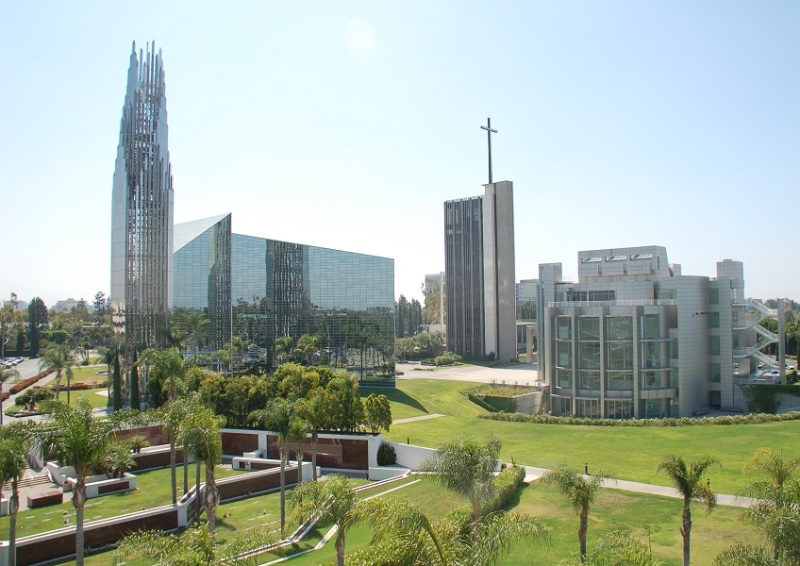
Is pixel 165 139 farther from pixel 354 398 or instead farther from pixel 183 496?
pixel 183 496

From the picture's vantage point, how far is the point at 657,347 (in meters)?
49.8

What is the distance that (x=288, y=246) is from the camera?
6781 cm

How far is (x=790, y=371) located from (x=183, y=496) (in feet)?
177

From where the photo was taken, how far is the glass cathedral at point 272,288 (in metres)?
64.7

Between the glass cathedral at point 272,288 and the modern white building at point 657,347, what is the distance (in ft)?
67.3

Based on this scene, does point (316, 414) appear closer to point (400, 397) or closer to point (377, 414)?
point (377, 414)

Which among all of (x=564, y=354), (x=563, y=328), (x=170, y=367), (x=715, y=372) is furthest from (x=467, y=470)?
(x=715, y=372)

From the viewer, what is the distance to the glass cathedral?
6469 cm

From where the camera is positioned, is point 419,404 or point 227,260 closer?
point 419,404

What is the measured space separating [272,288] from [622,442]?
4290 centimetres

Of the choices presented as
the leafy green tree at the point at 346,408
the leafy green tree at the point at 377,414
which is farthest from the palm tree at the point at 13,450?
the leafy green tree at the point at 377,414

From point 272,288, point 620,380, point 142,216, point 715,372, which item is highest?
point 142,216

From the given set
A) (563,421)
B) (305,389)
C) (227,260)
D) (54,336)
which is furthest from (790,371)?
(54,336)

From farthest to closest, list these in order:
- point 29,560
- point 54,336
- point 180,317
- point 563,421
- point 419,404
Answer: point 54,336
point 180,317
point 419,404
point 563,421
point 29,560
